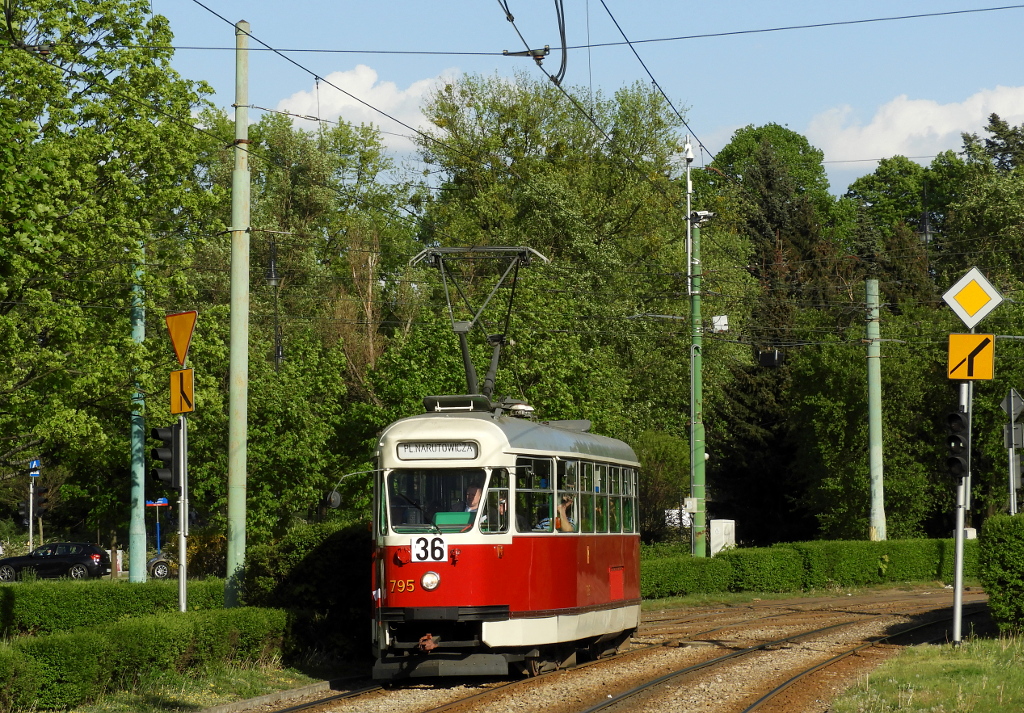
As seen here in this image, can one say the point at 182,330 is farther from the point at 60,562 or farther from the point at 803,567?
the point at 60,562

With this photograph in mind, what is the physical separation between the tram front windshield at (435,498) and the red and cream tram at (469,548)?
0.04 ft

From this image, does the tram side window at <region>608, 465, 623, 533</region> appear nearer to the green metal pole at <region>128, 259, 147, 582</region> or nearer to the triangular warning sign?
the triangular warning sign

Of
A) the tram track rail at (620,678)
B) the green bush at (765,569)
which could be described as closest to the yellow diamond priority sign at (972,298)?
the tram track rail at (620,678)

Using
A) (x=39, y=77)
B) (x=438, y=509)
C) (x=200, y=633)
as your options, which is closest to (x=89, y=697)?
(x=200, y=633)

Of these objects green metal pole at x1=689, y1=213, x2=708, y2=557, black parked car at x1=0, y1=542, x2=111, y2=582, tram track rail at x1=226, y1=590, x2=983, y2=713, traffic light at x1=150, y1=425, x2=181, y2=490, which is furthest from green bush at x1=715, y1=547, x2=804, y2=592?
black parked car at x1=0, y1=542, x2=111, y2=582

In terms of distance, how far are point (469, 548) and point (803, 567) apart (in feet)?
67.1

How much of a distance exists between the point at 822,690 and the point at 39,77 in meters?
20.0

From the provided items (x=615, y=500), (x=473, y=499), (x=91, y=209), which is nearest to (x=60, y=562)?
(x=91, y=209)

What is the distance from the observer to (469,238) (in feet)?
164

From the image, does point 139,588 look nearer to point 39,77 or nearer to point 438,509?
point 438,509

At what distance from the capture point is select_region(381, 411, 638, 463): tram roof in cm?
1554

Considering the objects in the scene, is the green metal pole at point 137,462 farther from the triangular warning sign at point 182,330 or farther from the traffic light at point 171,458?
the triangular warning sign at point 182,330

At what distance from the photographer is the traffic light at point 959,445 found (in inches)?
671

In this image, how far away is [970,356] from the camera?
55.5ft
